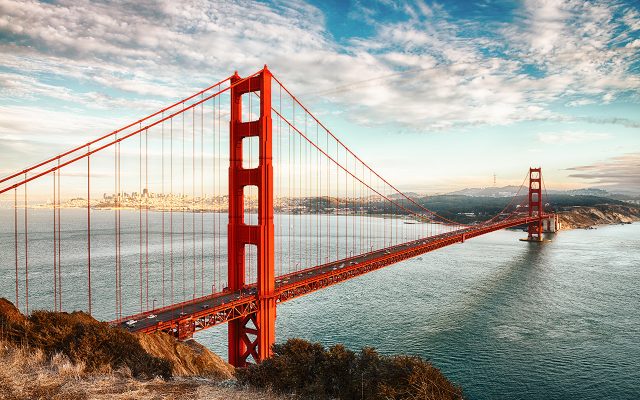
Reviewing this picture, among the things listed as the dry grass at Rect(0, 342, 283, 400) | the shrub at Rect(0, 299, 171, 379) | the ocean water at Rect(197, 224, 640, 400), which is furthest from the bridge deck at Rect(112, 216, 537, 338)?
the dry grass at Rect(0, 342, 283, 400)

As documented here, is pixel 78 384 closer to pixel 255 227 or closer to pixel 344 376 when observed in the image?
pixel 344 376

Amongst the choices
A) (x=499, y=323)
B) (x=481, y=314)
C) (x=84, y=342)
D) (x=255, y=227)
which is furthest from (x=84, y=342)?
(x=481, y=314)

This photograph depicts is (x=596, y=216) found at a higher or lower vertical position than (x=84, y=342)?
lower

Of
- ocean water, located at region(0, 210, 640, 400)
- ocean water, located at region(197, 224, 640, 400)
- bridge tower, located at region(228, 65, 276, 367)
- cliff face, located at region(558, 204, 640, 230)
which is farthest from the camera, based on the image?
cliff face, located at region(558, 204, 640, 230)

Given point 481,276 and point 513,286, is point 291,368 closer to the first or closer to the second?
point 513,286

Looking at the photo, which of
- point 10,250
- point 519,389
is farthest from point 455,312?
point 10,250

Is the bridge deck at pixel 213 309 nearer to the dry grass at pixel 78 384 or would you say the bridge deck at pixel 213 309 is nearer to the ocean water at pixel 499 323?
the ocean water at pixel 499 323

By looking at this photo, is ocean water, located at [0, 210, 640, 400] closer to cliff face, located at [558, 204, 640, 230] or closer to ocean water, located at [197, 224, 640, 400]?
ocean water, located at [197, 224, 640, 400]
